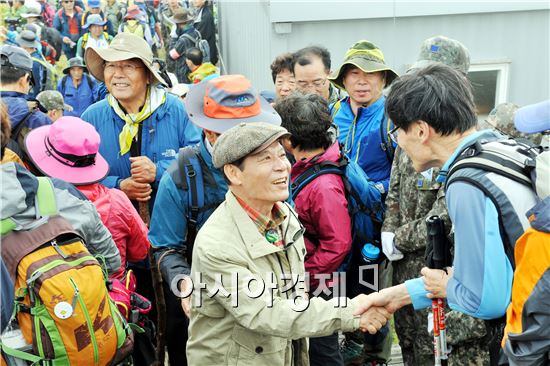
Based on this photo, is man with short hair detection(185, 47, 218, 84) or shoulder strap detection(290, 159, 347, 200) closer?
shoulder strap detection(290, 159, 347, 200)

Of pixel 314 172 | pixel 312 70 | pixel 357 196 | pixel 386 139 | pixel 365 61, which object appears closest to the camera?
pixel 314 172

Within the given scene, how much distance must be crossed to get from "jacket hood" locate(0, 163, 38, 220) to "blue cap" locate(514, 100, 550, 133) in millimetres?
2387

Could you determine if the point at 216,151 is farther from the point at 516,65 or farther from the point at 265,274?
the point at 516,65

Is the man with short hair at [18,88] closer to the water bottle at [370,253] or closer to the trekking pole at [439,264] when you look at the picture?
the water bottle at [370,253]

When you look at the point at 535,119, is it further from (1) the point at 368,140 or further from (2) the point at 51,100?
(2) the point at 51,100

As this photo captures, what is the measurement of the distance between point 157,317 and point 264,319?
1913 mm

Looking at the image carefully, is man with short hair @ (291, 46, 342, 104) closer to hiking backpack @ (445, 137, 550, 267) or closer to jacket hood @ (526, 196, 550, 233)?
hiking backpack @ (445, 137, 550, 267)

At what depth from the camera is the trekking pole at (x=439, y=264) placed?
3352mm

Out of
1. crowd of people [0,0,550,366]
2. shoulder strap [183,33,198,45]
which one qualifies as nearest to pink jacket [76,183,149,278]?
crowd of people [0,0,550,366]

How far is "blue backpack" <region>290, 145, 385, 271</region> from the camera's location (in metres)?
4.33

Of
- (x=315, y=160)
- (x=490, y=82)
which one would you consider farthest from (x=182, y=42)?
(x=315, y=160)

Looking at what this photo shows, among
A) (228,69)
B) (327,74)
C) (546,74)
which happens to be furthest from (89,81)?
(546,74)

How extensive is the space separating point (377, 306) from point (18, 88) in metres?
3.77

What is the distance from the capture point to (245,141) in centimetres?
320
